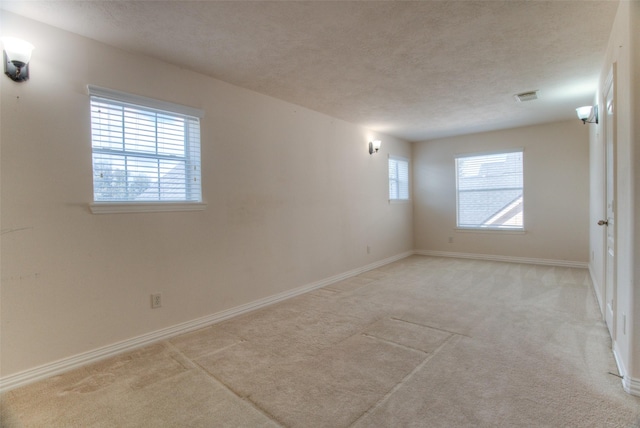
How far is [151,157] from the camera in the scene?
289 centimetres

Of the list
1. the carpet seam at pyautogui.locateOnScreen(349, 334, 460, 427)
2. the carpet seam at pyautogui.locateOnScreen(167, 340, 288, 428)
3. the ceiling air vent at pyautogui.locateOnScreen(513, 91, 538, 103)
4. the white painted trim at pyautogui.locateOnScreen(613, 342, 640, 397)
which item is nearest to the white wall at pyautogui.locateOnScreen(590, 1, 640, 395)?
the white painted trim at pyautogui.locateOnScreen(613, 342, 640, 397)

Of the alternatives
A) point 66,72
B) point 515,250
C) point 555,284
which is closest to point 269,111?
point 66,72

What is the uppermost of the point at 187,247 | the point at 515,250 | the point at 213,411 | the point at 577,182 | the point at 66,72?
the point at 66,72

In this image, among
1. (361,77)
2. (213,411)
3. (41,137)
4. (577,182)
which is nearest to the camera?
(213,411)

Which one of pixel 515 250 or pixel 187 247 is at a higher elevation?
pixel 187 247

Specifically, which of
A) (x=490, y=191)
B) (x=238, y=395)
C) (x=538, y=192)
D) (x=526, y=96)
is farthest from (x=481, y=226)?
(x=238, y=395)

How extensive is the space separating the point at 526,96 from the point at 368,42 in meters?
2.59

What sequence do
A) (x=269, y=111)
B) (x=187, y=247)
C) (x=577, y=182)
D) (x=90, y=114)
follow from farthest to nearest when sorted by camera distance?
1. (x=577, y=182)
2. (x=269, y=111)
3. (x=187, y=247)
4. (x=90, y=114)

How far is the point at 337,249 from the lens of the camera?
4.98m

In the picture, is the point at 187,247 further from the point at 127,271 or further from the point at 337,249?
the point at 337,249

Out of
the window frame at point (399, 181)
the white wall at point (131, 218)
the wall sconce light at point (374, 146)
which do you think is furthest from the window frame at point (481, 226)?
the white wall at point (131, 218)

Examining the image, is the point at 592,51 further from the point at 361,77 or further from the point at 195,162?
the point at 195,162

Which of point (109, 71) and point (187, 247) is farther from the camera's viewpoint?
point (187, 247)

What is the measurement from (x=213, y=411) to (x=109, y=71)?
2.66 metres
